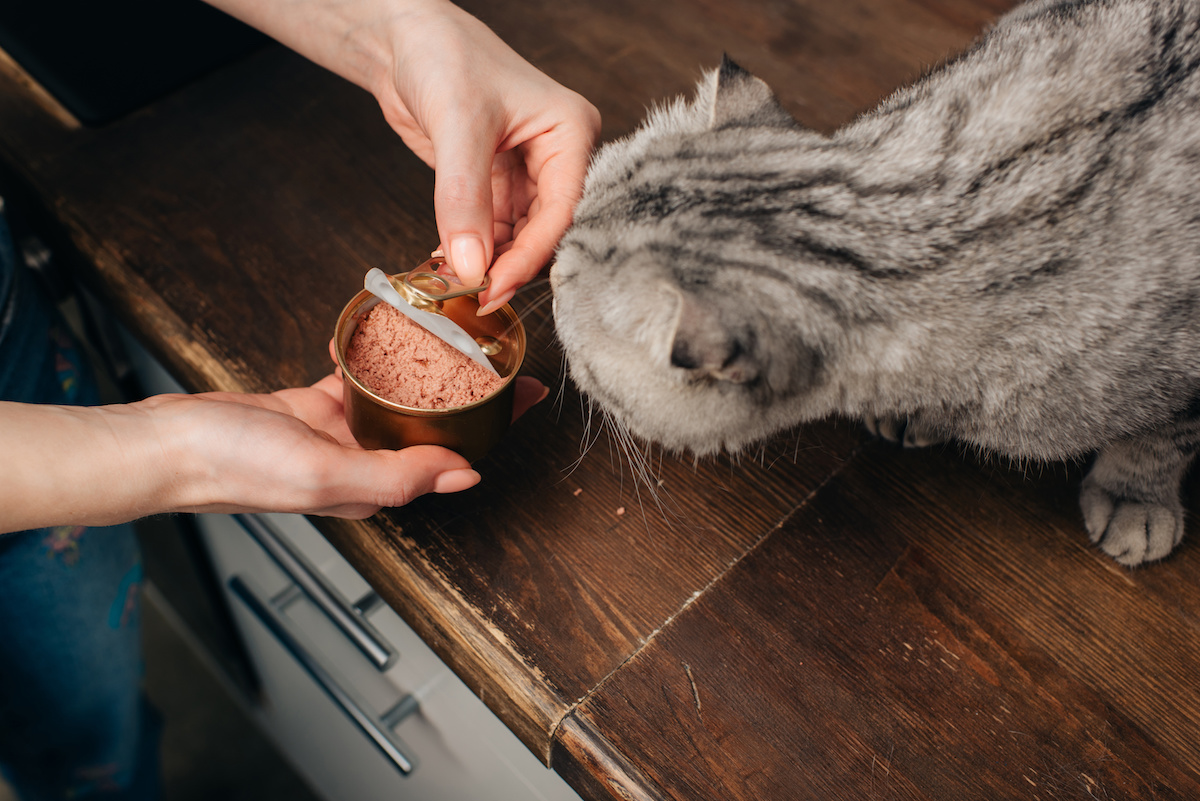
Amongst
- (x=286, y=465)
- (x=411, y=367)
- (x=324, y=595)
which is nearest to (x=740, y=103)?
(x=411, y=367)

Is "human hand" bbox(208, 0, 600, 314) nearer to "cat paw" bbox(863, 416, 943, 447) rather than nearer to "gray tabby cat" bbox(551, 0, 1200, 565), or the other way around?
"gray tabby cat" bbox(551, 0, 1200, 565)

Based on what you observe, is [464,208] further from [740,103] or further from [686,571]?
[686,571]

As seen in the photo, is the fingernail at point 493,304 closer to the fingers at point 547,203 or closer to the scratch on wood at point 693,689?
the fingers at point 547,203

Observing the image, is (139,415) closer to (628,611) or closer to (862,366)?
(628,611)

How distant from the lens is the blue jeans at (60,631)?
0.91 meters

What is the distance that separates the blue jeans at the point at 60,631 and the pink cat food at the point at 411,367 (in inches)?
18.5

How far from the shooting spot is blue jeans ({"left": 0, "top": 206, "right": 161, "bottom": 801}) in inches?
35.7

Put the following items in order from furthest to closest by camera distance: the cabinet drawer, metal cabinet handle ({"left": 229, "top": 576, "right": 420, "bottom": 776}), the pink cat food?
metal cabinet handle ({"left": 229, "top": 576, "right": 420, "bottom": 776}) → the cabinet drawer → the pink cat food

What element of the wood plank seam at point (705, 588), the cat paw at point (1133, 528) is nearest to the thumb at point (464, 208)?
the wood plank seam at point (705, 588)

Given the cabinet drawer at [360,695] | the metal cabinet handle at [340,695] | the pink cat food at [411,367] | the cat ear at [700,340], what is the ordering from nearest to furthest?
1. the cat ear at [700,340]
2. the pink cat food at [411,367]
3. the cabinet drawer at [360,695]
4. the metal cabinet handle at [340,695]

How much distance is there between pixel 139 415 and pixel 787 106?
1.01 metres

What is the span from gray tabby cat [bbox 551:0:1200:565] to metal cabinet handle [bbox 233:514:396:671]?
46 cm

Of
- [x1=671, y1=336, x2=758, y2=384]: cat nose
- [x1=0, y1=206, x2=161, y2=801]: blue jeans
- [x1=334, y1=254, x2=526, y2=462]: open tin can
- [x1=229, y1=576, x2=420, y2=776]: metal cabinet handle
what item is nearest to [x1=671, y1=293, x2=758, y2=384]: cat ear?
[x1=671, y1=336, x2=758, y2=384]: cat nose

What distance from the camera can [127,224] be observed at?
100 centimetres
